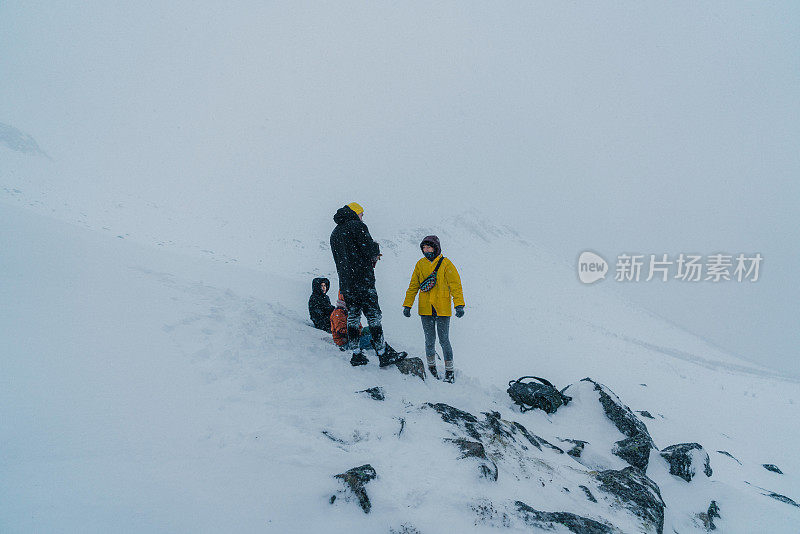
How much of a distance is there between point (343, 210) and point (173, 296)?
3478 mm

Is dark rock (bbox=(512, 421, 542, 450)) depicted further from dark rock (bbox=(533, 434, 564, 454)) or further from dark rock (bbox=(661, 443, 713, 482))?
dark rock (bbox=(661, 443, 713, 482))

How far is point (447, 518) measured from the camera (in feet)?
7.91

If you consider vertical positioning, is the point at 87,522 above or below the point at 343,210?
below

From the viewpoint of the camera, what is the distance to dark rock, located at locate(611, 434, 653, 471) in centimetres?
480

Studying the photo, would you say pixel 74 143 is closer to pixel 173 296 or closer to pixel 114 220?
pixel 114 220

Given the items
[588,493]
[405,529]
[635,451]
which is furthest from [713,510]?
[405,529]

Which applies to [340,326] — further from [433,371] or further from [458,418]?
[458,418]

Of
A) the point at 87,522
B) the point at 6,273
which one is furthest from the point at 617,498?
the point at 6,273

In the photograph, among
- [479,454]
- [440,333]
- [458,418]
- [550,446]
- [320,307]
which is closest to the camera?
[479,454]

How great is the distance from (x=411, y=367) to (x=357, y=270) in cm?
181

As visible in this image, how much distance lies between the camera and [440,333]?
233 inches

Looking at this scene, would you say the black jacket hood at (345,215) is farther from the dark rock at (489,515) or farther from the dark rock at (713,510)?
the dark rock at (713,510)

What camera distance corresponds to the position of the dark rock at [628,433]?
190 inches

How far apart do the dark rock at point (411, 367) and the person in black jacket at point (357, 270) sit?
0.09 meters
